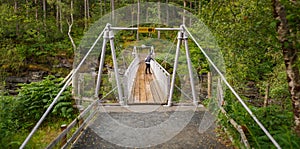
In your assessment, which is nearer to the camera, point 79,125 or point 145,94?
point 79,125

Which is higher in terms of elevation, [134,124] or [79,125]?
[79,125]

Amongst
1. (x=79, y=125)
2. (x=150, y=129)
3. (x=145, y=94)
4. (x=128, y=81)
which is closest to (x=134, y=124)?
(x=150, y=129)

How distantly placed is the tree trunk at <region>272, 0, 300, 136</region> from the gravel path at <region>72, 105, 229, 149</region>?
1.08 meters

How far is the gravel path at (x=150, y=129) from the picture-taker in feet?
10.4

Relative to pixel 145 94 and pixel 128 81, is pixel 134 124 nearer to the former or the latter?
pixel 128 81

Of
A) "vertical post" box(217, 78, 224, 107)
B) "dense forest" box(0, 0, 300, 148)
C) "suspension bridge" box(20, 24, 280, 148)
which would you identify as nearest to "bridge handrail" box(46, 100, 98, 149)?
"suspension bridge" box(20, 24, 280, 148)

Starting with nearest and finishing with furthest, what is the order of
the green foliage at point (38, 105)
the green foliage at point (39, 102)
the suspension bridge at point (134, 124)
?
1. the suspension bridge at point (134, 124)
2. the green foliage at point (38, 105)
3. the green foliage at point (39, 102)

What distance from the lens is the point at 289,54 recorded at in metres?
2.26

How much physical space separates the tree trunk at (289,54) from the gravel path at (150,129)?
108cm

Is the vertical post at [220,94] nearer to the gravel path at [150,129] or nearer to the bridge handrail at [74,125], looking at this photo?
the gravel path at [150,129]

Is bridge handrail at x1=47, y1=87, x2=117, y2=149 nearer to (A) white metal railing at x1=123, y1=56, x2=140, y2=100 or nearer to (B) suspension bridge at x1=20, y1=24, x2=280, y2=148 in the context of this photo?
(B) suspension bridge at x1=20, y1=24, x2=280, y2=148

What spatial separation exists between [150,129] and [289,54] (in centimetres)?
220

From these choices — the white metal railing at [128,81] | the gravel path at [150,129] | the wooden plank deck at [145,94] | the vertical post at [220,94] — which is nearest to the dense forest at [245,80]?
the vertical post at [220,94]

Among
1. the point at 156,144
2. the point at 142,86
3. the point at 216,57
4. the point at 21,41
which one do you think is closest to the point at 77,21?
the point at 21,41
